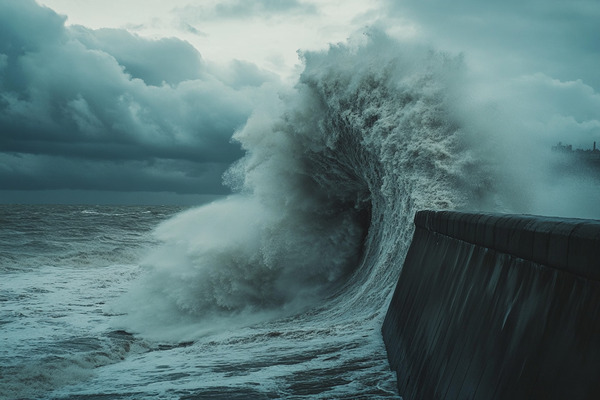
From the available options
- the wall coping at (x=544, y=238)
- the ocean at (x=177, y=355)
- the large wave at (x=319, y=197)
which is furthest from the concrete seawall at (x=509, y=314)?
the large wave at (x=319, y=197)

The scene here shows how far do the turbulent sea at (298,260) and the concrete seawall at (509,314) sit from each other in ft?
3.78

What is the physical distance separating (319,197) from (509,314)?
34.8 ft

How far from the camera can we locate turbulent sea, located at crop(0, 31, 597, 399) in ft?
20.7

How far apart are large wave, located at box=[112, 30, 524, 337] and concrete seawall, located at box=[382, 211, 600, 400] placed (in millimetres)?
5352

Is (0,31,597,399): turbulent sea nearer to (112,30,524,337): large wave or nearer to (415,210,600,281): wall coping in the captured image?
(112,30,524,337): large wave

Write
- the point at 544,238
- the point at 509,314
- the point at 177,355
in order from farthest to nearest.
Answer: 1. the point at 177,355
2. the point at 509,314
3. the point at 544,238

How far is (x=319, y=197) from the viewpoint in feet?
42.3

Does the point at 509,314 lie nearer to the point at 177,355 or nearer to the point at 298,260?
the point at 177,355

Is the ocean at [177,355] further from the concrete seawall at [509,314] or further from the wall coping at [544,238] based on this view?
the wall coping at [544,238]

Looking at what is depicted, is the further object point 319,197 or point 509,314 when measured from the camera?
point 319,197

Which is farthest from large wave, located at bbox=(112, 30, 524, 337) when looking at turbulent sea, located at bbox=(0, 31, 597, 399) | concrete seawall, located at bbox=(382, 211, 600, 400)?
concrete seawall, located at bbox=(382, 211, 600, 400)

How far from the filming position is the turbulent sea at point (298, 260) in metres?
6.31

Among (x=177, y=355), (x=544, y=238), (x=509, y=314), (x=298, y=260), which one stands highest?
(x=544, y=238)

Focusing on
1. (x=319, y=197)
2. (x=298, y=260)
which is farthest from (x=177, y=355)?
(x=319, y=197)
